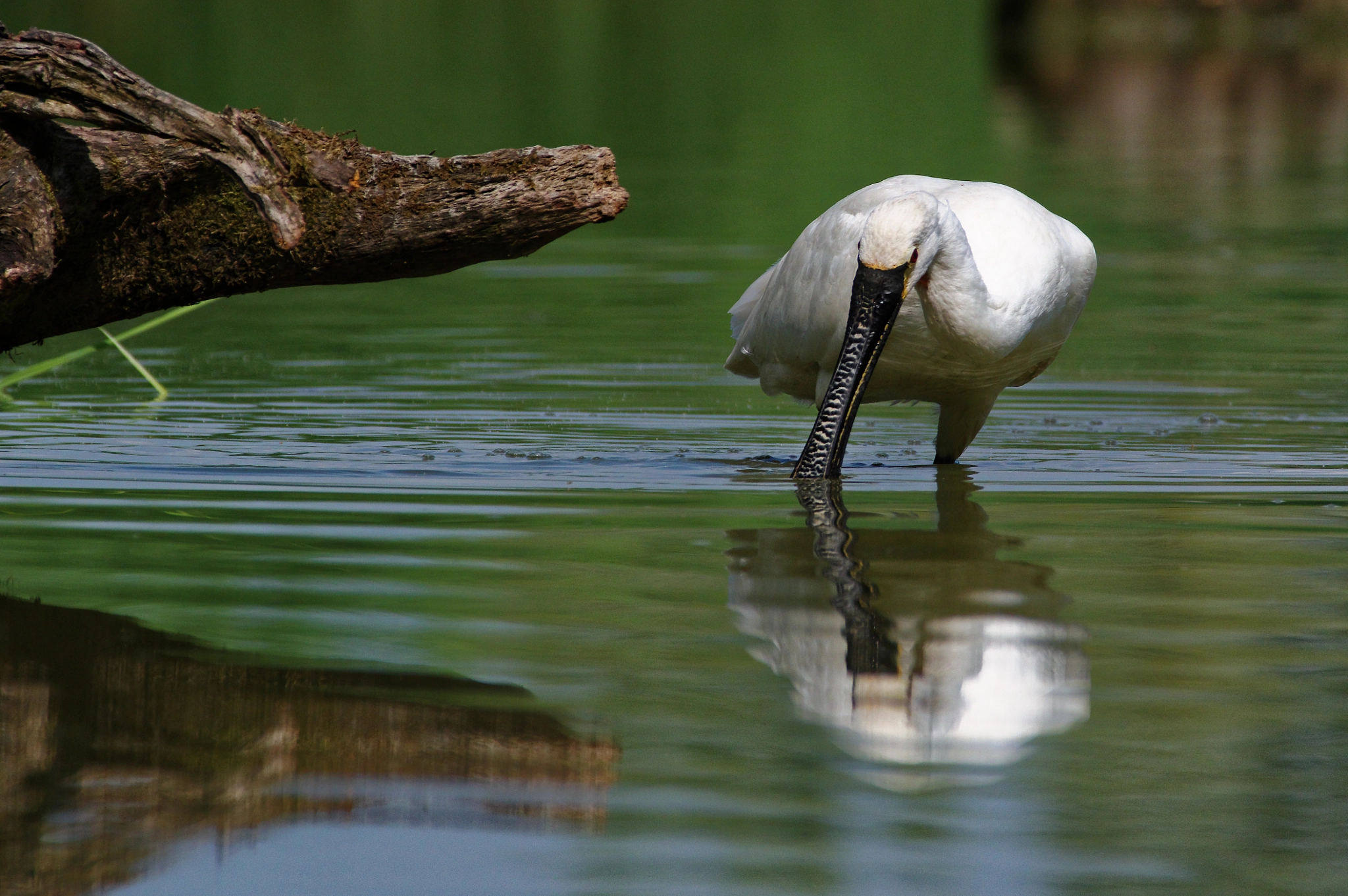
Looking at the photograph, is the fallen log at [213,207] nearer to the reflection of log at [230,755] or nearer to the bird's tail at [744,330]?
the reflection of log at [230,755]

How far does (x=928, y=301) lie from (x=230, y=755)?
4.12m

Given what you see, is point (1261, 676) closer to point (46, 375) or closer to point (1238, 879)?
point (1238, 879)

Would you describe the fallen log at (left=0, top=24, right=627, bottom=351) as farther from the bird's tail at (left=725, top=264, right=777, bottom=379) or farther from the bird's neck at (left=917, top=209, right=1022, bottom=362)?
the bird's tail at (left=725, top=264, right=777, bottom=379)

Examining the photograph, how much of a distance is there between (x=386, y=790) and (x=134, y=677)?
3.07ft

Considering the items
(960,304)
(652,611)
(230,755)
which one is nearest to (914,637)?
A: (652,611)

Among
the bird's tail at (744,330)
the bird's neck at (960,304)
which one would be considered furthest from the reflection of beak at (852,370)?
the bird's tail at (744,330)

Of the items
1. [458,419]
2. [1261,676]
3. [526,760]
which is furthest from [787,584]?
[458,419]

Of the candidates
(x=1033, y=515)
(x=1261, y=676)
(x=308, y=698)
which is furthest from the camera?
(x=1033, y=515)

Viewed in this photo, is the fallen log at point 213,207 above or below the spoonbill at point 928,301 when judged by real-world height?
above

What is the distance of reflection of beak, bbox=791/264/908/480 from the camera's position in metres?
7.10

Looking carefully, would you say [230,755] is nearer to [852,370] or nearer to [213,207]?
[213,207]

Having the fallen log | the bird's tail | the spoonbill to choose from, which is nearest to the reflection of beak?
the spoonbill

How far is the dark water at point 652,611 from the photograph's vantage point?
3322 mm

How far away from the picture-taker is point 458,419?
902cm
